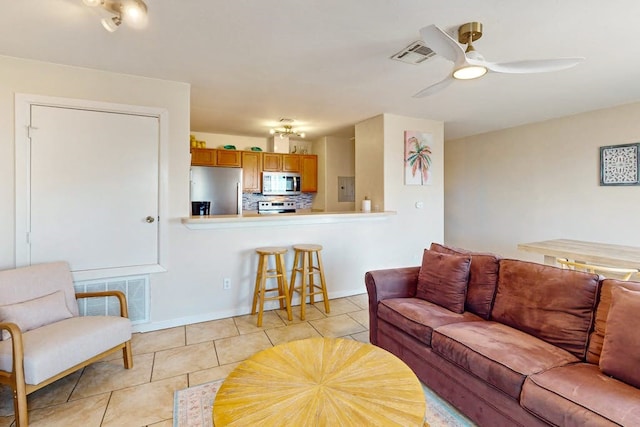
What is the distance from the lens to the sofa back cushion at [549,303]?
1.65 meters

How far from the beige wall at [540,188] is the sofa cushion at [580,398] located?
3437 millimetres

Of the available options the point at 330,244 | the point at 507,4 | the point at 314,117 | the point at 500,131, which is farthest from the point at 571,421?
the point at 500,131

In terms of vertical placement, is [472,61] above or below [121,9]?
below

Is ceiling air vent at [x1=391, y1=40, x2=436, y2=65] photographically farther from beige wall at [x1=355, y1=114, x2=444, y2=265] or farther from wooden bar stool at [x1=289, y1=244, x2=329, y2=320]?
wooden bar stool at [x1=289, y1=244, x2=329, y2=320]

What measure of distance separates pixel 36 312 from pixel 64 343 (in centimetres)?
47

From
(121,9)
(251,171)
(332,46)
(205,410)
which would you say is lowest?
(205,410)

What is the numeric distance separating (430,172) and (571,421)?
12.1 ft

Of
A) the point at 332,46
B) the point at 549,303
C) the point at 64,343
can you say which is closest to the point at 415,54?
the point at 332,46

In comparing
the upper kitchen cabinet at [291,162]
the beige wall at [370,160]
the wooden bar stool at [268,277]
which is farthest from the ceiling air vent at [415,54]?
the upper kitchen cabinet at [291,162]

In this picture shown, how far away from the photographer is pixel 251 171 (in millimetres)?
5621

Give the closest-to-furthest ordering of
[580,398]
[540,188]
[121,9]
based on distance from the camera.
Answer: [580,398], [121,9], [540,188]

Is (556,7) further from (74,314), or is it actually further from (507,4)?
(74,314)

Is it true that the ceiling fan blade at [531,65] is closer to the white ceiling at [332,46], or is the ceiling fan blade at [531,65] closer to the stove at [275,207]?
the white ceiling at [332,46]

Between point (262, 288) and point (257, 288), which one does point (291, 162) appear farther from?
point (262, 288)
